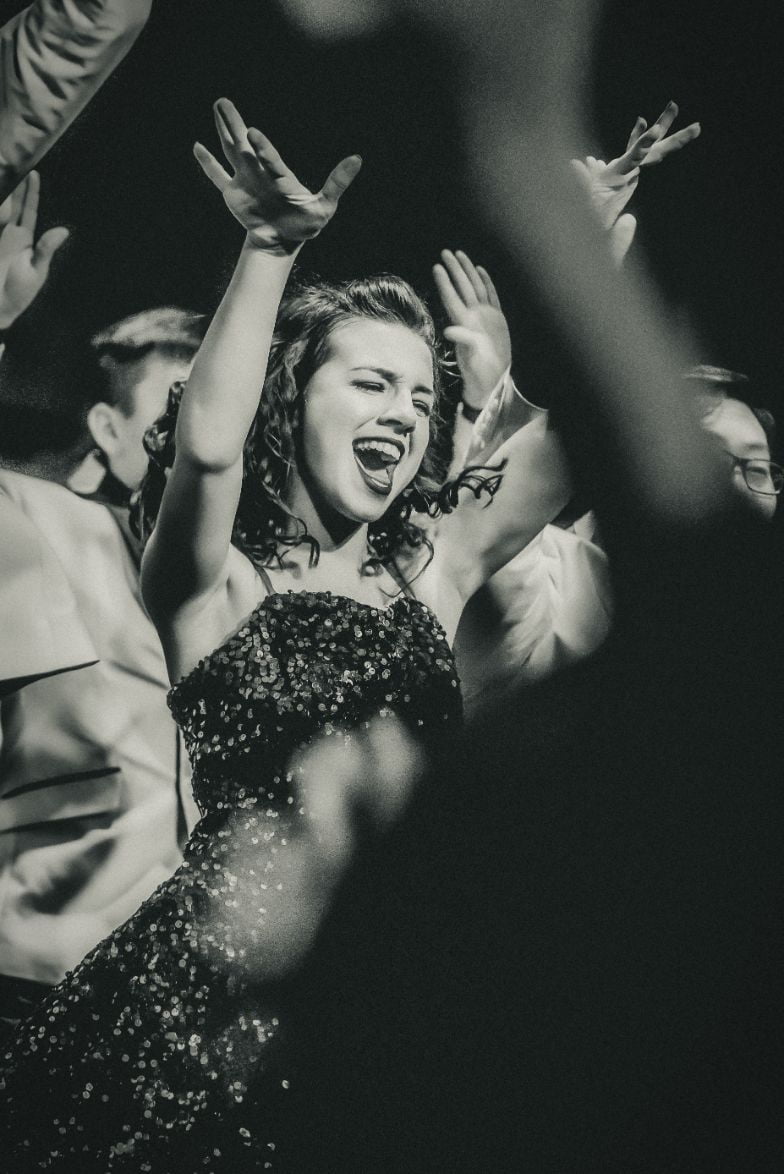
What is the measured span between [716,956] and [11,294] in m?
1.55

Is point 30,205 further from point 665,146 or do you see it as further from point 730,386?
point 730,386

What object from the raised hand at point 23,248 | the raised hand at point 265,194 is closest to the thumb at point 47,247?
the raised hand at point 23,248

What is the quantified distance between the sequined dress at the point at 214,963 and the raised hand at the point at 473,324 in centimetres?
43

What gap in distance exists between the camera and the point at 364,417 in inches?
62.7

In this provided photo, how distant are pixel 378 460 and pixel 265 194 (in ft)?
1.38

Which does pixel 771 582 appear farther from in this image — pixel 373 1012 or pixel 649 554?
pixel 373 1012

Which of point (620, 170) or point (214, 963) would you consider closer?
point (214, 963)

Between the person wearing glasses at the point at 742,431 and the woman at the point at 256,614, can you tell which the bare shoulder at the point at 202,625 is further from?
the person wearing glasses at the point at 742,431

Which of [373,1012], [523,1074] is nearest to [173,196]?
[373,1012]

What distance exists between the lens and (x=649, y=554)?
1.82 m

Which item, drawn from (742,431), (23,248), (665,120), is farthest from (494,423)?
(23,248)

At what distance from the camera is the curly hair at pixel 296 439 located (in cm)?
151

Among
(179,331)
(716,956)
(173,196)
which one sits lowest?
(716,956)

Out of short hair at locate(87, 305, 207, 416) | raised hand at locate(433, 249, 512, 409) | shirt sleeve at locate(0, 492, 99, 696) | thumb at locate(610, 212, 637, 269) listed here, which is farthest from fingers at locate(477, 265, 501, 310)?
shirt sleeve at locate(0, 492, 99, 696)
